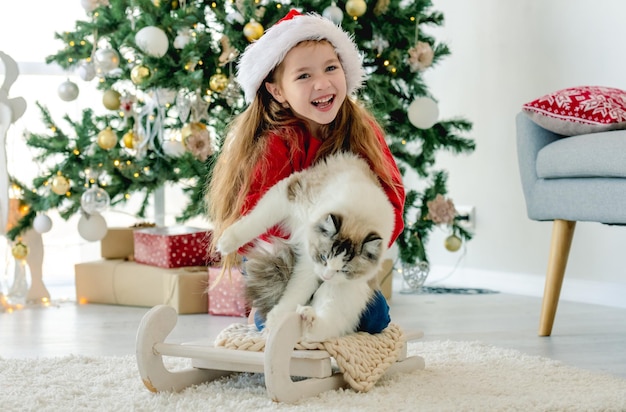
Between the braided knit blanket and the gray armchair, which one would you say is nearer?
the braided knit blanket

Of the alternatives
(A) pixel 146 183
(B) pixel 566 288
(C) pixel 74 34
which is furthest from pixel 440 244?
(C) pixel 74 34

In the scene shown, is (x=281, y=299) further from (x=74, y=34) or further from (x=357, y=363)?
(x=74, y=34)

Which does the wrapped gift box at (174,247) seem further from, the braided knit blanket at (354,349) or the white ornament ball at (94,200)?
the braided knit blanket at (354,349)

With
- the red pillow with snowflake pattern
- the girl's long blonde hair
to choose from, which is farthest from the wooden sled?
the red pillow with snowflake pattern

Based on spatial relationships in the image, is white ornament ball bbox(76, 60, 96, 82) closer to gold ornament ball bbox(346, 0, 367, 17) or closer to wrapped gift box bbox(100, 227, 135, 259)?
wrapped gift box bbox(100, 227, 135, 259)

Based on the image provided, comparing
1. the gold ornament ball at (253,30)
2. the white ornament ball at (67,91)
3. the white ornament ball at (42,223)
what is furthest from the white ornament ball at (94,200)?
the gold ornament ball at (253,30)

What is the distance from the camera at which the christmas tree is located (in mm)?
2928

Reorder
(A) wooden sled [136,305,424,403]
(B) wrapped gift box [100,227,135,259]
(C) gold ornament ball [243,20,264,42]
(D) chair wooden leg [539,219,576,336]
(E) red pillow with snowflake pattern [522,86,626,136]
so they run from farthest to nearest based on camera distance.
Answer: (B) wrapped gift box [100,227,135,259], (C) gold ornament ball [243,20,264,42], (D) chair wooden leg [539,219,576,336], (E) red pillow with snowflake pattern [522,86,626,136], (A) wooden sled [136,305,424,403]

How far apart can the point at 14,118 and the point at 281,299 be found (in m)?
1.80

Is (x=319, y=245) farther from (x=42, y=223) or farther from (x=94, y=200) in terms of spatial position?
(x=42, y=223)

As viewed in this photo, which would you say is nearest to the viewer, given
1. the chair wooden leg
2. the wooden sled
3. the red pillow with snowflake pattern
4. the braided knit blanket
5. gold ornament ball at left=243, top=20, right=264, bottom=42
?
the wooden sled

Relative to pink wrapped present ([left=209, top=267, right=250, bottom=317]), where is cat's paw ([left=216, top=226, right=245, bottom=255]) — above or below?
above

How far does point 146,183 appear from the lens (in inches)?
125

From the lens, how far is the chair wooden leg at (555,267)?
2457 mm
